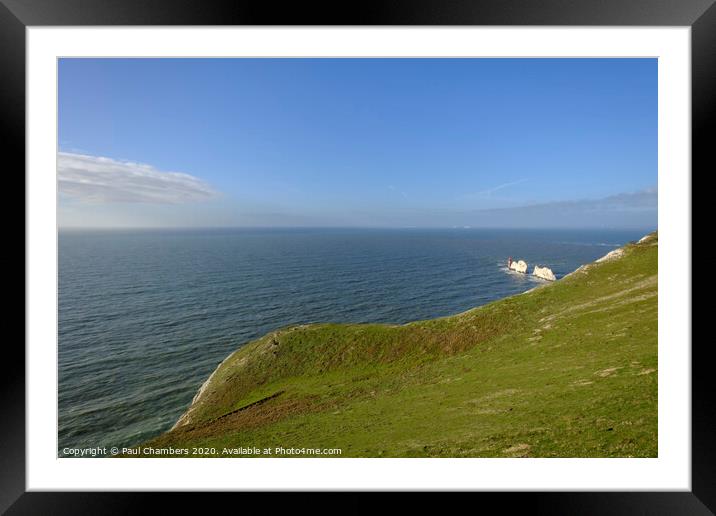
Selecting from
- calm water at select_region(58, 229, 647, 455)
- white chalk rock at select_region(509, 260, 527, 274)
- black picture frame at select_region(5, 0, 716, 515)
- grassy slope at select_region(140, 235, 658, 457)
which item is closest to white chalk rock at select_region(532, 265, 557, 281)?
white chalk rock at select_region(509, 260, 527, 274)

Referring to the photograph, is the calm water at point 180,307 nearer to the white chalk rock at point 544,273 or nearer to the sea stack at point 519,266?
the sea stack at point 519,266

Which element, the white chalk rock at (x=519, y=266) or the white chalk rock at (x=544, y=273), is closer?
the white chalk rock at (x=544, y=273)

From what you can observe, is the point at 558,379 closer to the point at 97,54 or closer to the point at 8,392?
the point at 8,392

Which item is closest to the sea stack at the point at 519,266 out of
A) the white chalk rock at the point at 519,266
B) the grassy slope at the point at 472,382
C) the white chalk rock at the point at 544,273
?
the white chalk rock at the point at 519,266

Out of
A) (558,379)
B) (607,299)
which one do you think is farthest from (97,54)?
(607,299)

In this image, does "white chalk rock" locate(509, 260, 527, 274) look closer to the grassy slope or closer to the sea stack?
the sea stack

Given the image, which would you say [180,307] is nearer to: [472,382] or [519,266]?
[472,382]
